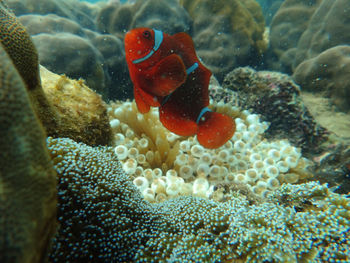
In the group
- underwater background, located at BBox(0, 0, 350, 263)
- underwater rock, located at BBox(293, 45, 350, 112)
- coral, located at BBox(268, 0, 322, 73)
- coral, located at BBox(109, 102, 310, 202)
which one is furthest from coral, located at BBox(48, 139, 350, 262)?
coral, located at BBox(268, 0, 322, 73)

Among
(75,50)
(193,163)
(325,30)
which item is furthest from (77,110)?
(325,30)

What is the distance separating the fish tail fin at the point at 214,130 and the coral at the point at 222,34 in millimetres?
4438

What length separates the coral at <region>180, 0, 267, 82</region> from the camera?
20.9 ft

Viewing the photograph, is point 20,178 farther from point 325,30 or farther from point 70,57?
point 325,30

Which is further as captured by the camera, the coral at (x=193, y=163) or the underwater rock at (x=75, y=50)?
the underwater rock at (x=75, y=50)

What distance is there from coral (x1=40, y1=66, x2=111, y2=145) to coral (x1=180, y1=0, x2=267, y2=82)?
15.6 feet

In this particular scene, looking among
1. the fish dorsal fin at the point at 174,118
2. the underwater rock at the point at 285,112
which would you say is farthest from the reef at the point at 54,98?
the underwater rock at the point at 285,112

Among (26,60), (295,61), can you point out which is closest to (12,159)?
(26,60)

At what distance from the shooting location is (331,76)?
5.25m

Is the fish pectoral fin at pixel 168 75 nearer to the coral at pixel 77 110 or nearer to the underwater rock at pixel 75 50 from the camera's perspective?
the coral at pixel 77 110

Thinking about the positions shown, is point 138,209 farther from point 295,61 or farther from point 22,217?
point 295,61

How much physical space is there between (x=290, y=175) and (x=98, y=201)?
2813mm

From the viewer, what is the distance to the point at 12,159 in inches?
33.6

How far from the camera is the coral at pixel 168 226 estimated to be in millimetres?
1424
